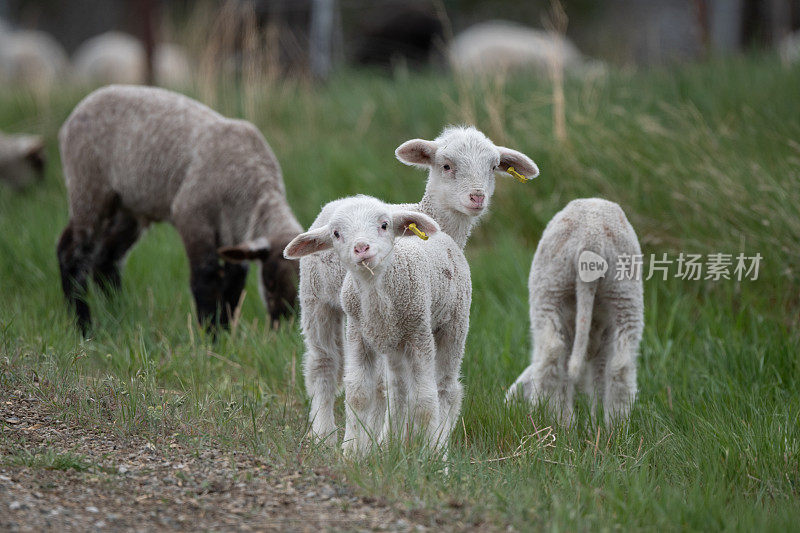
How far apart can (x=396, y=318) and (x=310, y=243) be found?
1.70 ft

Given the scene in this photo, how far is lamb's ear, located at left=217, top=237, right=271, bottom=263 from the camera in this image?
622cm

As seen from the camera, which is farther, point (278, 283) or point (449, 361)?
point (278, 283)

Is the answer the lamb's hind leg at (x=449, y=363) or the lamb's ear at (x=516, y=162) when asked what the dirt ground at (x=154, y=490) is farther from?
the lamb's ear at (x=516, y=162)

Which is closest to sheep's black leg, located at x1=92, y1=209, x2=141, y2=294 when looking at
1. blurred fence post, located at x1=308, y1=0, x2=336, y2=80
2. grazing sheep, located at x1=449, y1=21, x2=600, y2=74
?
blurred fence post, located at x1=308, y1=0, x2=336, y2=80

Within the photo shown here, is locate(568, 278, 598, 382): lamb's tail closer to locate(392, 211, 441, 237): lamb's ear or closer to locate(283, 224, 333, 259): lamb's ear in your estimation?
locate(392, 211, 441, 237): lamb's ear

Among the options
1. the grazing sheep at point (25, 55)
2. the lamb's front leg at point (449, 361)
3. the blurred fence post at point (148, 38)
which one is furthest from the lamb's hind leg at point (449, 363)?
the grazing sheep at point (25, 55)

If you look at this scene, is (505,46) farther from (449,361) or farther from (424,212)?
(449,361)

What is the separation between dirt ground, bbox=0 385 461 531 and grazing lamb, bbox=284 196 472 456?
49 cm

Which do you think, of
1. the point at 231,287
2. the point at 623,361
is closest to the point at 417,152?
the point at 623,361

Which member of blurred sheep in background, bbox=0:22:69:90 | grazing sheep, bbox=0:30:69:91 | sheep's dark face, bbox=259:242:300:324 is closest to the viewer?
sheep's dark face, bbox=259:242:300:324

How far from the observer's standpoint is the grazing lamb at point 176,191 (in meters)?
6.73

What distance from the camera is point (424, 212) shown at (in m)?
4.84

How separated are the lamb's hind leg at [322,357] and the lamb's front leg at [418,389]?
26.4 inches

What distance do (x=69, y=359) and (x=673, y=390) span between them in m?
3.74
